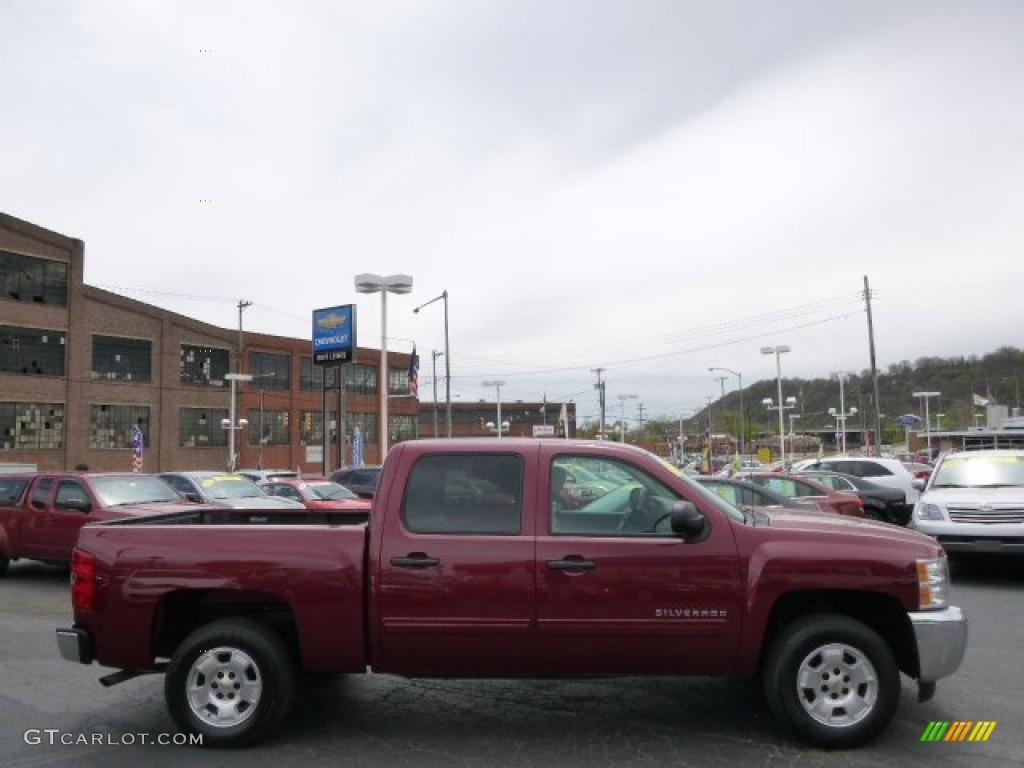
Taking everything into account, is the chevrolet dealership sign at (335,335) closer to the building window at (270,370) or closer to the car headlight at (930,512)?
the car headlight at (930,512)

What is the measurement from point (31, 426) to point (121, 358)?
26.9 feet

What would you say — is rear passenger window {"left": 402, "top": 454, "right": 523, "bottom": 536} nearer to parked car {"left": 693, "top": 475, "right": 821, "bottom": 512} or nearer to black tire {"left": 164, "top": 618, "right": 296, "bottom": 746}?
black tire {"left": 164, "top": 618, "right": 296, "bottom": 746}

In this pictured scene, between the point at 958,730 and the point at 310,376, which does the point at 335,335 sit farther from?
the point at 310,376

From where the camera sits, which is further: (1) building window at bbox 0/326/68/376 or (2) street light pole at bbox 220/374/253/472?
(1) building window at bbox 0/326/68/376

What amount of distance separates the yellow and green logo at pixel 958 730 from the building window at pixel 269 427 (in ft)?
224

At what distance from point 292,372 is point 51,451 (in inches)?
957

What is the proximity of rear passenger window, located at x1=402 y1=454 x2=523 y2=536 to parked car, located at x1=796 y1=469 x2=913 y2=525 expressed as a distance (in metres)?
13.8

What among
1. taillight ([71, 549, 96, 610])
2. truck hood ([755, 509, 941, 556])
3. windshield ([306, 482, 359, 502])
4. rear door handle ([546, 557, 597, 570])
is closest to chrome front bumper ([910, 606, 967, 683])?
truck hood ([755, 509, 941, 556])

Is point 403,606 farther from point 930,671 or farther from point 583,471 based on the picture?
point 930,671

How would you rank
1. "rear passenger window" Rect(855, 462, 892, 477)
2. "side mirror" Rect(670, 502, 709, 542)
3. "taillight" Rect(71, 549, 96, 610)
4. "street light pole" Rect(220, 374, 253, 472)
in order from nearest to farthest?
1. "side mirror" Rect(670, 502, 709, 542)
2. "taillight" Rect(71, 549, 96, 610)
3. "rear passenger window" Rect(855, 462, 892, 477)
4. "street light pole" Rect(220, 374, 253, 472)

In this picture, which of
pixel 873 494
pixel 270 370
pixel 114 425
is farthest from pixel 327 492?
pixel 270 370

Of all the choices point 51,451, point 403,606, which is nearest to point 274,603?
point 403,606

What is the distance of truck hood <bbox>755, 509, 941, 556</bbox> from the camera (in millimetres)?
5023

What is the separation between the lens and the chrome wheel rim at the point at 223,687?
5.09m
